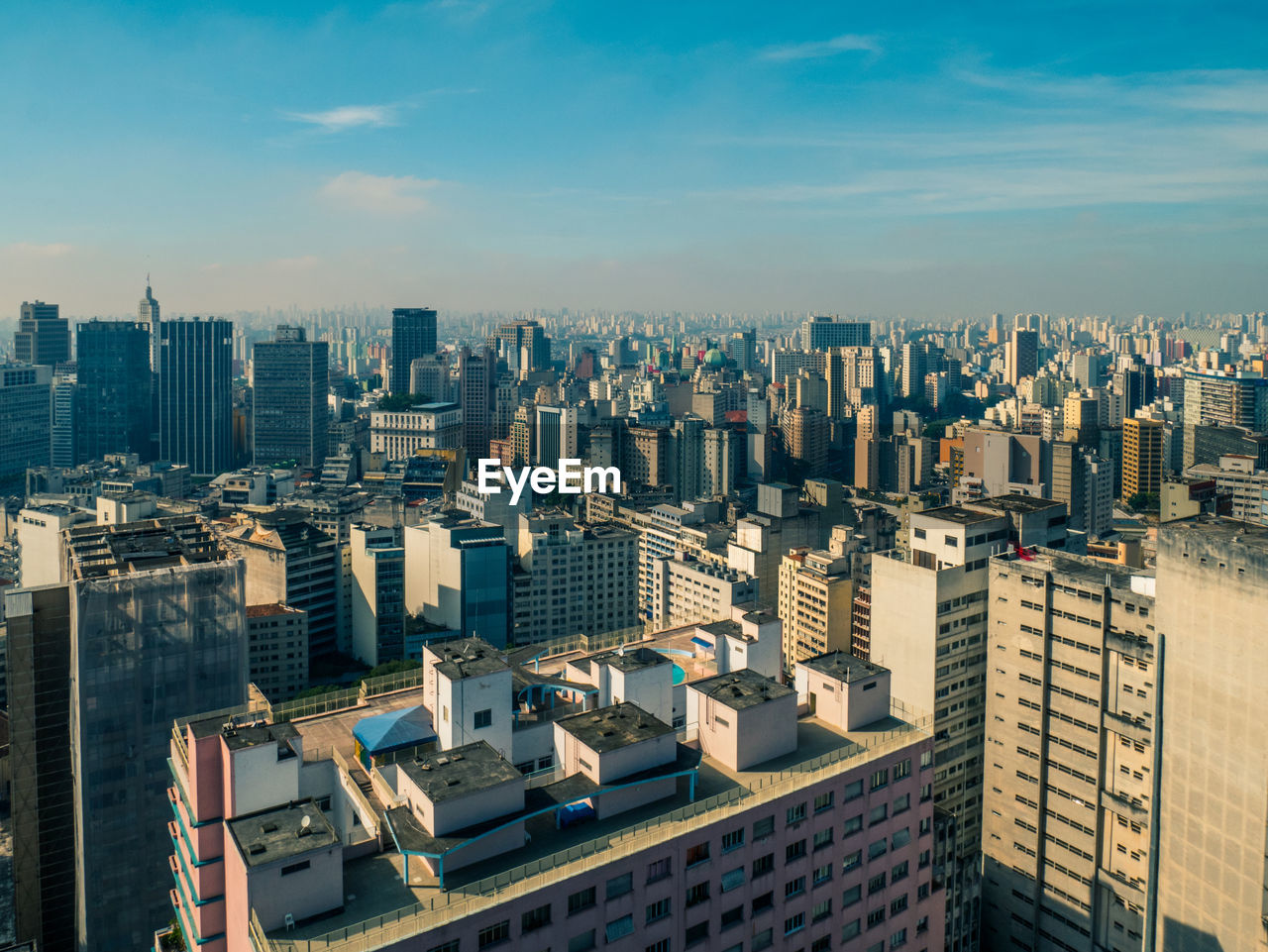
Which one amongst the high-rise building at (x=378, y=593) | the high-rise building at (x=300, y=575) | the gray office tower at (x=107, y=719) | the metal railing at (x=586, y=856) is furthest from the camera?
→ the high-rise building at (x=300, y=575)

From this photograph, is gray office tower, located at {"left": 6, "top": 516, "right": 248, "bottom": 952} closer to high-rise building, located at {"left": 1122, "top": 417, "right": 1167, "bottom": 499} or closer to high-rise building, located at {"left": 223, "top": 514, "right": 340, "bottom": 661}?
high-rise building, located at {"left": 223, "top": 514, "right": 340, "bottom": 661}

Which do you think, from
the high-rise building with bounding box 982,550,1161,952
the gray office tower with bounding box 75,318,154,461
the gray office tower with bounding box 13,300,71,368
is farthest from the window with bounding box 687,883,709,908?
the gray office tower with bounding box 13,300,71,368

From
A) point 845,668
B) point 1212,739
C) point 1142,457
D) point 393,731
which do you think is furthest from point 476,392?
point 845,668

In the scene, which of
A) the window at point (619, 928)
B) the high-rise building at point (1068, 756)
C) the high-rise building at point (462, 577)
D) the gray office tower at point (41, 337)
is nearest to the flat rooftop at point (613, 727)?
the window at point (619, 928)

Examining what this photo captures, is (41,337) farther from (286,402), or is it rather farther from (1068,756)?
(1068,756)

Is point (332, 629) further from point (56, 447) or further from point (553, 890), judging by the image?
point (56, 447)

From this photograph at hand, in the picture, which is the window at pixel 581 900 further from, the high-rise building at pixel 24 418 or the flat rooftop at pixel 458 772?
the high-rise building at pixel 24 418

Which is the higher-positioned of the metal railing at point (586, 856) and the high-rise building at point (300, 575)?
the metal railing at point (586, 856)

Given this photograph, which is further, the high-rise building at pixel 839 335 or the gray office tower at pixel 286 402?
the high-rise building at pixel 839 335
